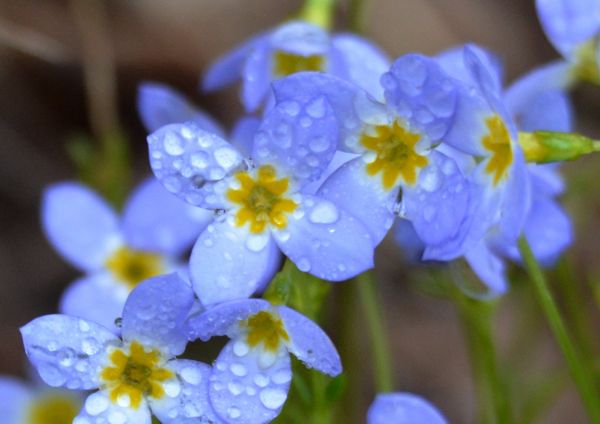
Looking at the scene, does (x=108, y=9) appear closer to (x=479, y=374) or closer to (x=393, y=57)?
(x=393, y=57)

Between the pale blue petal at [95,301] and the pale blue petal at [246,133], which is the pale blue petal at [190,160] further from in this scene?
the pale blue petal at [95,301]

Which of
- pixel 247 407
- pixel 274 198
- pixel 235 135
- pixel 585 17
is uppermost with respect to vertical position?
pixel 585 17

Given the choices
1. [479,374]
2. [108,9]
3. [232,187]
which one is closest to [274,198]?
[232,187]

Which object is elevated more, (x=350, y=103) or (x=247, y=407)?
(x=350, y=103)

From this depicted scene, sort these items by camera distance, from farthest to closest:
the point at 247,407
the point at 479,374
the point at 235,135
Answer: the point at 479,374 → the point at 235,135 → the point at 247,407

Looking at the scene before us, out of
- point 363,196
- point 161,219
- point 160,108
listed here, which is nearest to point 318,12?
point 160,108
